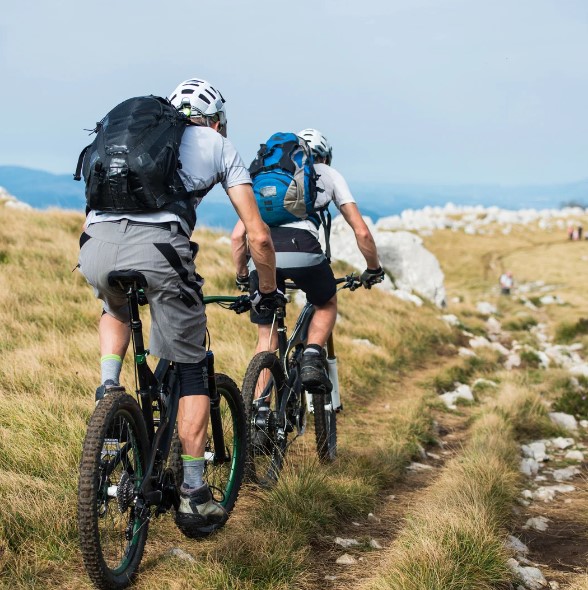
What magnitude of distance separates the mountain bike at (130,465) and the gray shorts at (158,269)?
0.21 feet

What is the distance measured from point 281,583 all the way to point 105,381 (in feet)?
4.56

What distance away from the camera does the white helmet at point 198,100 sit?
395 cm

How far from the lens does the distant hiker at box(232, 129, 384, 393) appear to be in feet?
17.8

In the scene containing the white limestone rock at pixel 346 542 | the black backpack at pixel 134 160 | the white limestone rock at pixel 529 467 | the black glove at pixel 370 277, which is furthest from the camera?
the white limestone rock at pixel 529 467

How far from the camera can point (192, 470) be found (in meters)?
3.88

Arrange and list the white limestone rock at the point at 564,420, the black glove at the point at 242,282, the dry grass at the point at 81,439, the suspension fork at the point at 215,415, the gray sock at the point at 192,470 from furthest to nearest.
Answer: the white limestone rock at the point at 564,420 < the black glove at the point at 242,282 < the suspension fork at the point at 215,415 < the gray sock at the point at 192,470 < the dry grass at the point at 81,439

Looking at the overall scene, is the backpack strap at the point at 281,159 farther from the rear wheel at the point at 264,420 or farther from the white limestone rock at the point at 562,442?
the white limestone rock at the point at 562,442

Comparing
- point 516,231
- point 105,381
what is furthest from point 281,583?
point 516,231

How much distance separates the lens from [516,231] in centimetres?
6144

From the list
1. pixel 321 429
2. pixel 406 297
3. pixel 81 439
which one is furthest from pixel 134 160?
pixel 406 297

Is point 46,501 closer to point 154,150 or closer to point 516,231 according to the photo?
point 154,150

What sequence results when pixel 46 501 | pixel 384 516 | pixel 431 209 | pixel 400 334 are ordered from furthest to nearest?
1. pixel 431 209
2. pixel 400 334
3. pixel 384 516
4. pixel 46 501

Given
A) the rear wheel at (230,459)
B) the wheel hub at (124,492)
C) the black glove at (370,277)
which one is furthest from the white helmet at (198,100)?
the black glove at (370,277)

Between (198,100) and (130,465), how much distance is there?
1984 mm
